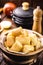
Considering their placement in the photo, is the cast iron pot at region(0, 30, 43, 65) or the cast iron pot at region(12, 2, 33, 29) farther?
the cast iron pot at region(12, 2, 33, 29)

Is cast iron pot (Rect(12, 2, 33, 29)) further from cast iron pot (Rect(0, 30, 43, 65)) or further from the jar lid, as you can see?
cast iron pot (Rect(0, 30, 43, 65))

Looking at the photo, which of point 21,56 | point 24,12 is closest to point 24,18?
point 24,12

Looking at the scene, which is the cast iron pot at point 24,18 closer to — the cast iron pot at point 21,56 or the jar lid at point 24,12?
the jar lid at point 24,12

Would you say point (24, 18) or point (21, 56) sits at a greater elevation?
point (24, 18)

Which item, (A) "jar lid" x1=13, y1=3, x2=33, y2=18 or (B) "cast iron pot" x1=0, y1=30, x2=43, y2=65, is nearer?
(B) "cast iron pot" x1=0, y1=30, x2=43, y2=65

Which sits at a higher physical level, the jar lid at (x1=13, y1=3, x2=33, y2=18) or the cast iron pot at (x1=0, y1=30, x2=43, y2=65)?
the jar lid at (x1=13, y1=3, x2=33, y2=18)

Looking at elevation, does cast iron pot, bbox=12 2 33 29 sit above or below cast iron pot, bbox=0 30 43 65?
above

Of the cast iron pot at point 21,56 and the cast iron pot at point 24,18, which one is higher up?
the cast iron pot at point 24,18

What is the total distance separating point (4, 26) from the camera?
1.48 meters

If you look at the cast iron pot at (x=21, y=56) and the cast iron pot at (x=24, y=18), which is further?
the cast iron pot at (x=24, y=18)

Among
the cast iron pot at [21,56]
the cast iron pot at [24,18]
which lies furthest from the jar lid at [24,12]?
the cast iron pot at [21,56]

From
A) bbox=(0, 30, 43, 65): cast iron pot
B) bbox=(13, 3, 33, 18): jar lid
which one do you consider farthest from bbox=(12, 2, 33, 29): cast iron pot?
bbox=(0, 30, 43, 65): cast iron pot

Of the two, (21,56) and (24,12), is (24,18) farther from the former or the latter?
(21,56)

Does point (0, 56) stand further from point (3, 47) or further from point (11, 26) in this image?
point (11, 26)
